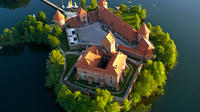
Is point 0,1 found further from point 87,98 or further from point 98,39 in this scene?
point 87,98

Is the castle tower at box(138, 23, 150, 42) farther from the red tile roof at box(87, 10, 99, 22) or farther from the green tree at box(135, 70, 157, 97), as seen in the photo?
the red tile roof at box(87, 10, 99, 22)

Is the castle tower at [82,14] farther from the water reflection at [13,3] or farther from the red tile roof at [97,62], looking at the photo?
the water reflection at [13,3]

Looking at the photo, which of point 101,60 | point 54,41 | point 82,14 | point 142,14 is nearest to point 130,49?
point 101,60

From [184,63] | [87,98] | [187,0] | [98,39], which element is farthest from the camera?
[187,0]

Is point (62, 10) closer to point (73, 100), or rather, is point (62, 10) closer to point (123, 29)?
point (123, 29)

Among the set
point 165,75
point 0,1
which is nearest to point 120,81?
point 165,75
